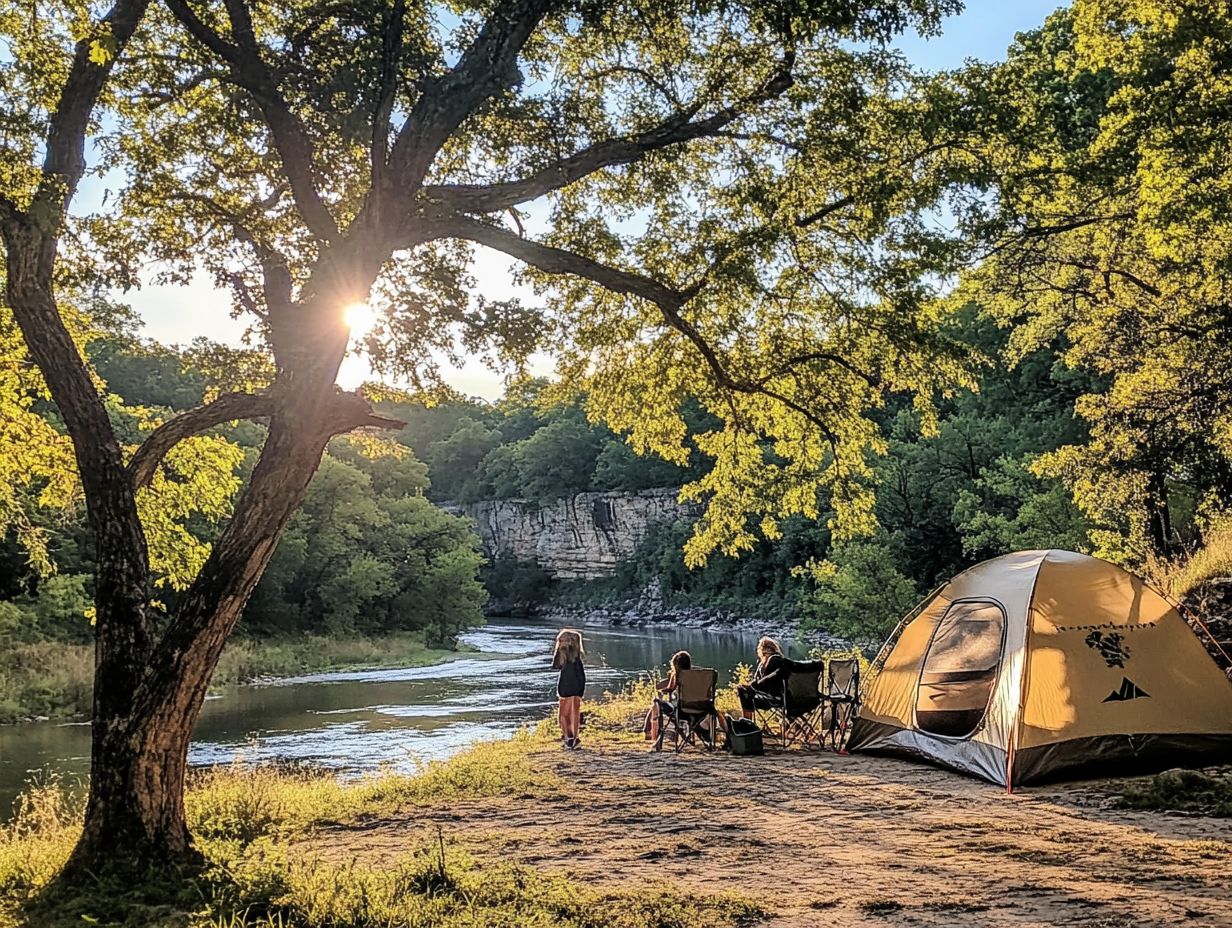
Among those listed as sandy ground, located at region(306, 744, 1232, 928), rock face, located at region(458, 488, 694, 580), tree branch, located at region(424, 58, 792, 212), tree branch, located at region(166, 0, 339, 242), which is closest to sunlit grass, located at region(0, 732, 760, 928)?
sandy ground, located at region(306, 744, 1232, 928)

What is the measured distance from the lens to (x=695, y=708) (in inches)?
404

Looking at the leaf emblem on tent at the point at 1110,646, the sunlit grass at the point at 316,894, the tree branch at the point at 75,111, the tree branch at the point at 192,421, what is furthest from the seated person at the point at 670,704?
the tree branch at the point at 75,111


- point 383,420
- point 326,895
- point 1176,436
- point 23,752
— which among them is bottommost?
point 23,752

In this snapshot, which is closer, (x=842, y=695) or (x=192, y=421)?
(x=192, y=421)

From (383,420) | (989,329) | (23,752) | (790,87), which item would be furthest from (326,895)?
(989,329)

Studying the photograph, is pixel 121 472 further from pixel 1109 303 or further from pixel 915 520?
pixel 915 520

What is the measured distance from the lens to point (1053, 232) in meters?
14.2

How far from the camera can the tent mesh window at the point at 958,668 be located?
30.3 feet

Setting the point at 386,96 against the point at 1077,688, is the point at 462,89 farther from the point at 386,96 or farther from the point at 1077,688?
the point at 1077,688

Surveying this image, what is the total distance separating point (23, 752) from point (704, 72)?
1749cm

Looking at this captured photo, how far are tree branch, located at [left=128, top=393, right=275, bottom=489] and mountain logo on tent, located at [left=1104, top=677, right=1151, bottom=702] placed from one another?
6.98m

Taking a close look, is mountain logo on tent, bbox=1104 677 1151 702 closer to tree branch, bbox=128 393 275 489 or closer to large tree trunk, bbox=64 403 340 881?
large tree trunk, bbox=64 403 340 881

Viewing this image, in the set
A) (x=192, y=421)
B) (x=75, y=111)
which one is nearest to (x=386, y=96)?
(x=75, y=111)

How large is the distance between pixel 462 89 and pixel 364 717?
1738 centimetres
